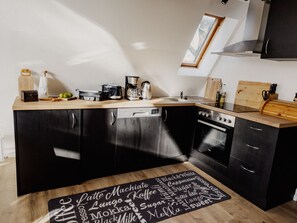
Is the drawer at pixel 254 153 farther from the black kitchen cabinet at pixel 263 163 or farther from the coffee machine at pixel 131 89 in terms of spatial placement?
the coffee machine at pixel 131 89

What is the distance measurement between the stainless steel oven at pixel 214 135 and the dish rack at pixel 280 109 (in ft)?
1.30

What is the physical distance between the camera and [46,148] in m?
2.08

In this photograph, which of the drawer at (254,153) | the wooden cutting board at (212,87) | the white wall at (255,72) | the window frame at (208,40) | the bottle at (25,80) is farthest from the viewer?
the wooden cutting board at (212,87)

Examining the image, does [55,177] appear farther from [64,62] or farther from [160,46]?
[160,46]

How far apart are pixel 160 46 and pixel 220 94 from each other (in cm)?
121

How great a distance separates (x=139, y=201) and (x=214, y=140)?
4.09 feet

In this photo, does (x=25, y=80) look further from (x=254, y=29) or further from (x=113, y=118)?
(x=254, y=29)

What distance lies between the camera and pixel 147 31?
2.68 metres

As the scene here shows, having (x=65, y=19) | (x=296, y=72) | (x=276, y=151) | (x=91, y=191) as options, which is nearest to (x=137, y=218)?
(x=91, y=191)

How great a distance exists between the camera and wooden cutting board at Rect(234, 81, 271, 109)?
9.14ft

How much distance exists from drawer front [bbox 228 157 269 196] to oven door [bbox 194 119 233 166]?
131 millimetres

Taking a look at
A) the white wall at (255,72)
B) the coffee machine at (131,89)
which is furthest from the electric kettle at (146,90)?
the white wall at (255,72)

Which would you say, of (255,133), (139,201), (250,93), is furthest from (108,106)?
(250,93)

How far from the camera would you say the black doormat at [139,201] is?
1848mm
